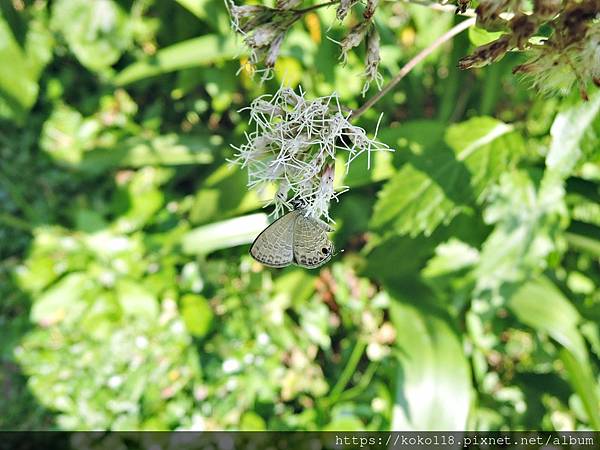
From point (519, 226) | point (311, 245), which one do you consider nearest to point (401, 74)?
point (311, 245)

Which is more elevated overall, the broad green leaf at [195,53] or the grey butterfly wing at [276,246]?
the grey butterfly wing at [276,246]

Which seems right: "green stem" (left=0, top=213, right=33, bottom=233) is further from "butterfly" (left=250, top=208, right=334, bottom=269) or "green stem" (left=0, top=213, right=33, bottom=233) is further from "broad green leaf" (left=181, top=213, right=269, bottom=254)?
"butterfly" (left=250, top=208, right=334, bottom=269)

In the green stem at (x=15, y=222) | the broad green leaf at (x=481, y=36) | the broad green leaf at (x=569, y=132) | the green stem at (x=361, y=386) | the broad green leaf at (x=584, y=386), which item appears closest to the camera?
the broad green leaf at (x=481, y=36)

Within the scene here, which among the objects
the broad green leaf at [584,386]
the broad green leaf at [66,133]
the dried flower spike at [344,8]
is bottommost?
the broad green leaf at [584,386]

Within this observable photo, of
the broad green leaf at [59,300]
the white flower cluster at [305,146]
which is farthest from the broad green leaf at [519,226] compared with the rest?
the broad green leaf at [59,300]

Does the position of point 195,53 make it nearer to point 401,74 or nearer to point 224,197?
point 224,197

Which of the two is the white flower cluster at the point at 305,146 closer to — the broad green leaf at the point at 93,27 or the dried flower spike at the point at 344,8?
the dried flower spike at the point at 344,8

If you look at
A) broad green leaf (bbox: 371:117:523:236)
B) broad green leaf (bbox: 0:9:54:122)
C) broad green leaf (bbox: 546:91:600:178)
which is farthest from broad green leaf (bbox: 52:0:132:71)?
broad green leaf (bbox: 546:91:600:178)
